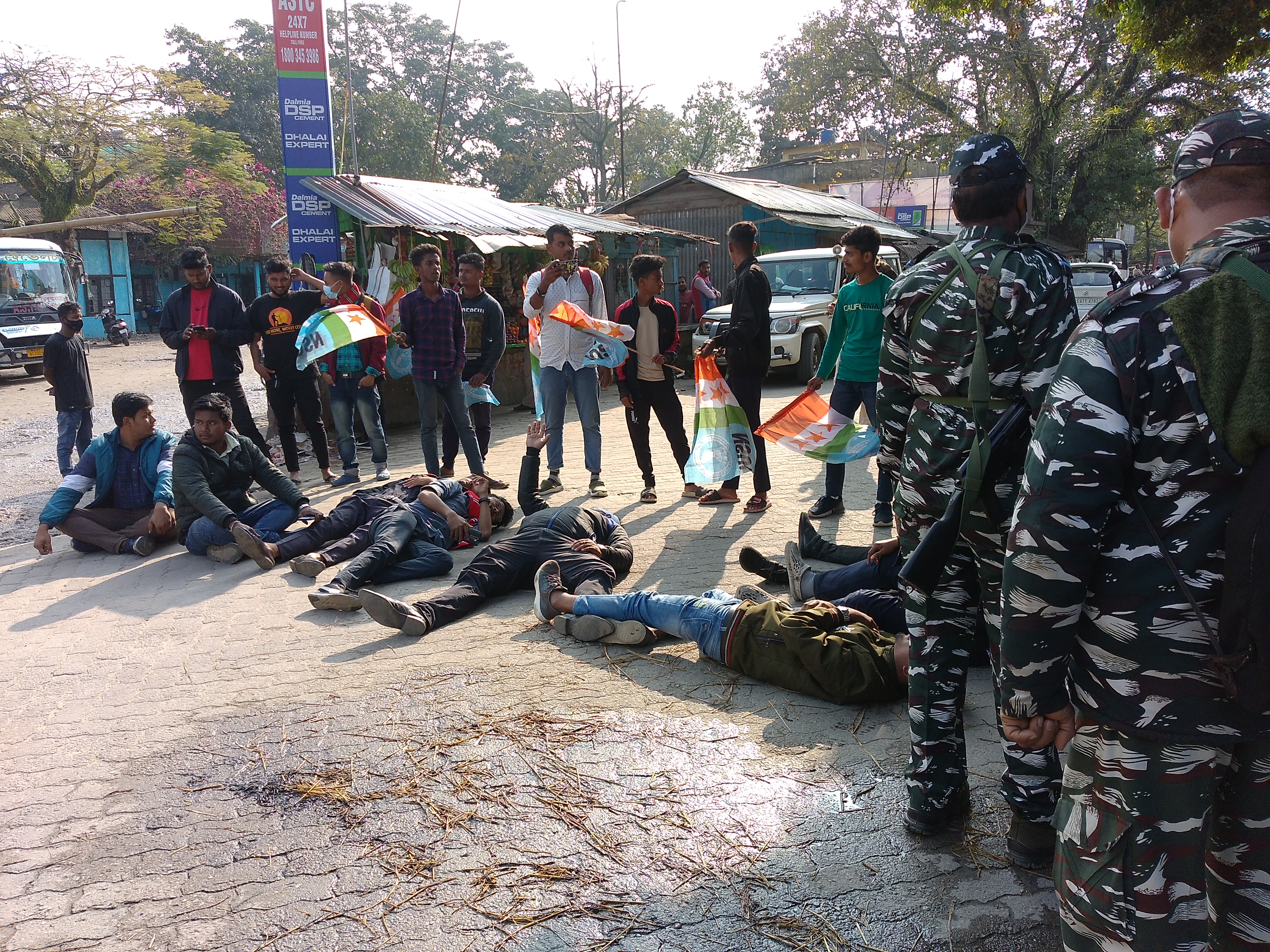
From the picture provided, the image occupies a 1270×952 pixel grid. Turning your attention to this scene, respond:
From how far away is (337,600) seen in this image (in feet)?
16.7

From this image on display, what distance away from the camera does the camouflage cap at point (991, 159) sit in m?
2.59

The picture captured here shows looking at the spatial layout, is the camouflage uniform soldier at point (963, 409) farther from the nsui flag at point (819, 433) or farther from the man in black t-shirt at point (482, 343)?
the man in black t-shirt at point (482, 343)

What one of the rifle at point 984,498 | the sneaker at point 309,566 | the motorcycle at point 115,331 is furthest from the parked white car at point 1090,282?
the motorcycle at point 115,331

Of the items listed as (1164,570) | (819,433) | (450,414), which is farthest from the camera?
(450,414)

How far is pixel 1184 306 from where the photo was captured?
1529mm

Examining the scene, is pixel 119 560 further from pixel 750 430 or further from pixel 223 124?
pixel 223 124

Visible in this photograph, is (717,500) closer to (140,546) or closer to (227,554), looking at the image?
(227,554)

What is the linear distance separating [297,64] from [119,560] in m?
8.65

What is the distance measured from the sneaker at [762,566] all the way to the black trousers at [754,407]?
1866 mm

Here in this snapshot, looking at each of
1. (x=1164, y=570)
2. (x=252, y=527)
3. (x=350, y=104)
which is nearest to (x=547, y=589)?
(x=252, y=527)

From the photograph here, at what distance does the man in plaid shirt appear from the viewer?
780 cm

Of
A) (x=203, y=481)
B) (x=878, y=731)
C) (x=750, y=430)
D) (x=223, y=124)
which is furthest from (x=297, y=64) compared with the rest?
(x=223, y=124)

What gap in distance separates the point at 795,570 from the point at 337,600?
263 centimetres

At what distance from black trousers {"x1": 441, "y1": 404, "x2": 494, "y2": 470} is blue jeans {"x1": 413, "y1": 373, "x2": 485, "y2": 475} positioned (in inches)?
2.3
